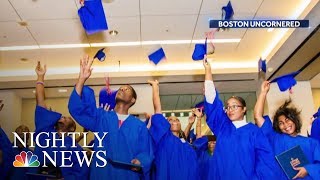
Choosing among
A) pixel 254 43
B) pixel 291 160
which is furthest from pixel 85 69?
pixel 254 43

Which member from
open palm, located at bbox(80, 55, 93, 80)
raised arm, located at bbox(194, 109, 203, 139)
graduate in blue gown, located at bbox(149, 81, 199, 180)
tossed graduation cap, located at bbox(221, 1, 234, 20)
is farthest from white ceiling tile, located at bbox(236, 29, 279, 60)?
open palm, located at bbox(80, 55, 93, 80)

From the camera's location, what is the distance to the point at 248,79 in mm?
6773

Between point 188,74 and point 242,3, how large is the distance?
2.38 metres

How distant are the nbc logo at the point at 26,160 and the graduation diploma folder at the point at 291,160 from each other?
5.85 feet

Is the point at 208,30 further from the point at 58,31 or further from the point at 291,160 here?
the point at 291,160

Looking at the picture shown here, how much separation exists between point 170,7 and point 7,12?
1.96 m

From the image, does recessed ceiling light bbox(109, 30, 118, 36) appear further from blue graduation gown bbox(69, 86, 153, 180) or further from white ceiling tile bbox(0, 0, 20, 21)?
blue graduation gown bbox(69, 86, 153, 180)

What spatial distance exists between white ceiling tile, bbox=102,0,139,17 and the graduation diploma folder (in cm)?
242

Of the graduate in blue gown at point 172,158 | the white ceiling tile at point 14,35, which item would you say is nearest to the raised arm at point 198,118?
the graduate in blue gown at point 172,158

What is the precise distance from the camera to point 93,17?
9.46 ft

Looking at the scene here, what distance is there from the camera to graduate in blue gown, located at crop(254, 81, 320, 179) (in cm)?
265

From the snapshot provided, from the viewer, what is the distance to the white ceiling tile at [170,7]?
4137 mm

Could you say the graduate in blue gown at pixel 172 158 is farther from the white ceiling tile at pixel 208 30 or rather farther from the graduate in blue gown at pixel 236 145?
the white ceiling tile at pixel 208 30

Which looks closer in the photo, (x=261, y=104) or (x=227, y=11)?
(x=261, y=104)
